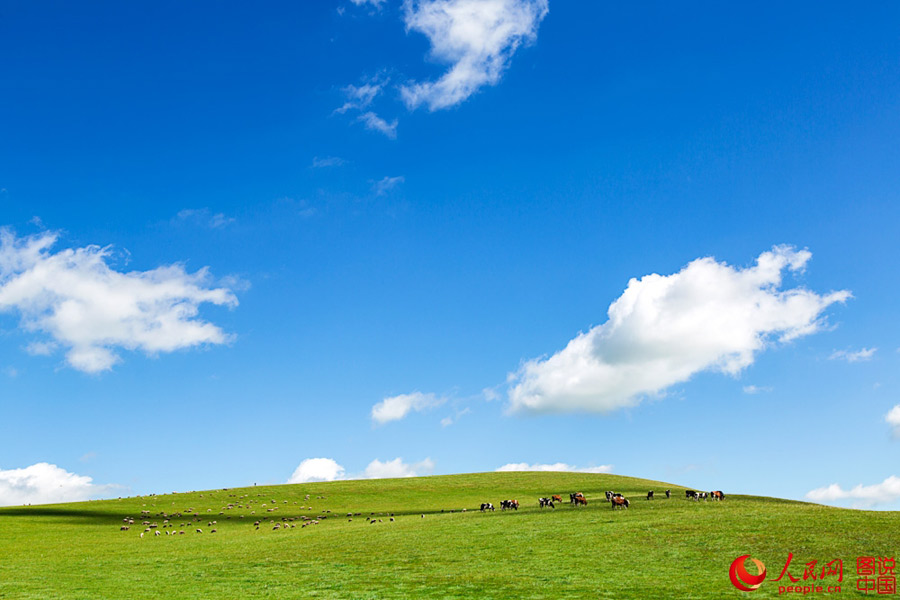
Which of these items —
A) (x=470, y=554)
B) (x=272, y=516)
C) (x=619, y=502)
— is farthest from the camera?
(x=272, y=516)

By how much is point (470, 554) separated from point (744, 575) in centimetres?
1249

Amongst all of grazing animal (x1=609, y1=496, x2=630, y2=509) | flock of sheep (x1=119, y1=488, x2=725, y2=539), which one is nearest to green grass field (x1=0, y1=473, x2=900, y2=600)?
grazing animal (x1=609, y1=496, x2=630, y2=509)

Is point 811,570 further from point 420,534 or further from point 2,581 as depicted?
point 2,581

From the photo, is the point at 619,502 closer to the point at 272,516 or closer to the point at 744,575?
the point at 744,575

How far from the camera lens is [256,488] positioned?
9544cm

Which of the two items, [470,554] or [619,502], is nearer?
[470,554]

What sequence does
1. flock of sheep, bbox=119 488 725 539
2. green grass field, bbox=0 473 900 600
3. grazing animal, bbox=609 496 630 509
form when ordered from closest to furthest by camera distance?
green grass field, bbox=0 473 900 600 < grazing animal, bbox=609 496 630 509 < flock of sheep, bbox=119 488 725 539

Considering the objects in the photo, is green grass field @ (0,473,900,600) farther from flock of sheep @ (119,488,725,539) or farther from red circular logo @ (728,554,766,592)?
flock of sheep @ (119,488,725,539)

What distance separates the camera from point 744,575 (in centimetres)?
2273

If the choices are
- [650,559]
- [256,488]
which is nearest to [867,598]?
[650,559]

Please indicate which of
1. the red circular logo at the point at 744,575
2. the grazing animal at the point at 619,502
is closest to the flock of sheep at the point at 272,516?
the grazing animal at the point at 619,502

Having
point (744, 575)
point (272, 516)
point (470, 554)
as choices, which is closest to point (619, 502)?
point (470, 554)

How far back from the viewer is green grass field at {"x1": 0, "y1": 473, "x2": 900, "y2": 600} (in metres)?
22.7

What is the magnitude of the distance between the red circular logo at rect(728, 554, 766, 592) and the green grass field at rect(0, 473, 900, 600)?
320 millimetres
